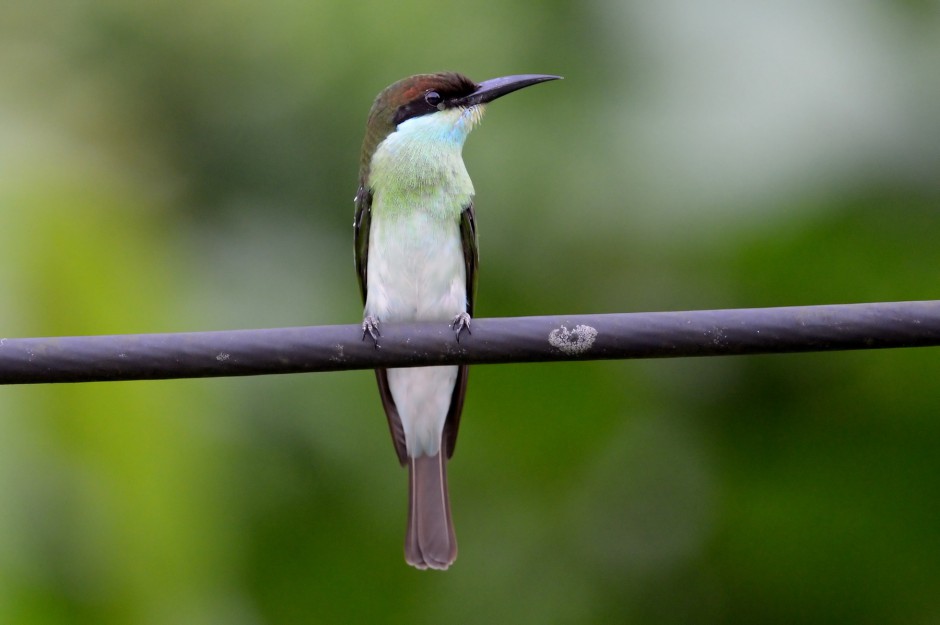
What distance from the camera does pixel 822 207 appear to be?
345cm

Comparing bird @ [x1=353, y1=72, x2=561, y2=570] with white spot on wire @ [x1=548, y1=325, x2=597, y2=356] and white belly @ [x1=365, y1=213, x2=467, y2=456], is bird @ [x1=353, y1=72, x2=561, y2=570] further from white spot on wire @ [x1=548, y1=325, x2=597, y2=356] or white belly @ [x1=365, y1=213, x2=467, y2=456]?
white spot on wire @ [x1=548, y1=325, x2=597, y2=356]

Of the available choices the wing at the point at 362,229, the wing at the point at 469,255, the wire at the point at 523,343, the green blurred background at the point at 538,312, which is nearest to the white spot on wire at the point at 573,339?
the wire at the point at 523,343

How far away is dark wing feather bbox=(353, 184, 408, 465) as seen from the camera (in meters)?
3.56

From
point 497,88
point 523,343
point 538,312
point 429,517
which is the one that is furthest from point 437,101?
point 523,343

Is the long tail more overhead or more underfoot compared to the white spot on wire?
more underfoot

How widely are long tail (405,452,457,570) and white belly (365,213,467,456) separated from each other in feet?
0.18

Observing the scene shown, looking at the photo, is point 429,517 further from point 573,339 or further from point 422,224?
point 573,339

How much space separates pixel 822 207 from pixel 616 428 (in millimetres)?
823

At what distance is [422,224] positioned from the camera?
3574 mm

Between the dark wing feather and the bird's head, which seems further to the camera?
the bird's head

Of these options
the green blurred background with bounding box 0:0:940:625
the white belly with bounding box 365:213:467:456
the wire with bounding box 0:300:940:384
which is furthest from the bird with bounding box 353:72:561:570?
the wire with bounding box 0:300:940:384

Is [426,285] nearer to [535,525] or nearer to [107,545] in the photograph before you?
[535,525]

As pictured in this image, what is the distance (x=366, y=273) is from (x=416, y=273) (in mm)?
166

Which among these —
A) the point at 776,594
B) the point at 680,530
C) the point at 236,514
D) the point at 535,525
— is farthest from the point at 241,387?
the point at 776,594
